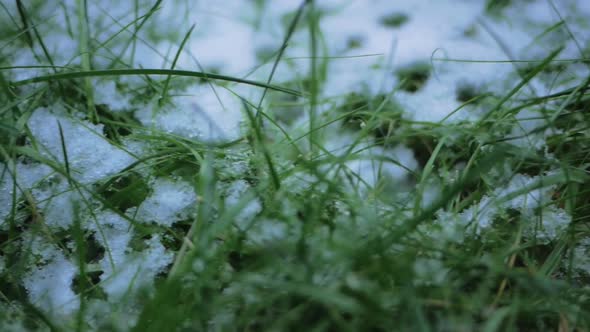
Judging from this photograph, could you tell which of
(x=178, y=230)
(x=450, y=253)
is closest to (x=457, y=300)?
(x=450, y=253)

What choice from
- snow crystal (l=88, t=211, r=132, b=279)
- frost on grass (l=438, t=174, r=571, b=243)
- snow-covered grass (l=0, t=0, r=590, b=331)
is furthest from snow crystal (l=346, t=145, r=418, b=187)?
snow crystal (l=88, t=211, r=132, b=279)

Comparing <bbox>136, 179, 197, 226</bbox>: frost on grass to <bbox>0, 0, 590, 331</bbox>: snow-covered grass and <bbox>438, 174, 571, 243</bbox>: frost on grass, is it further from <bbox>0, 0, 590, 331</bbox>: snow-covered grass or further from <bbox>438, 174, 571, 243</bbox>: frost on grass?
<bbox>438, 174, 571, 243</bbox>: frost on grass

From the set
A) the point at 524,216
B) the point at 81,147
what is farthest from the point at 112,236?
the point at 524,216

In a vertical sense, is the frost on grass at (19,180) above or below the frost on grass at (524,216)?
above

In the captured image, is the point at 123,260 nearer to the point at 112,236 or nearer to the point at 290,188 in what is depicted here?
the point at 112,236

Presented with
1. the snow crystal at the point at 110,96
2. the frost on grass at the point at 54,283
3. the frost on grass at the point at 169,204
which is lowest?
the frost on grass at the point at 54,283

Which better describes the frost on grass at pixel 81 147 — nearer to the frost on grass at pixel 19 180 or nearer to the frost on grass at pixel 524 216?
the frost on grass at pixel 19 180

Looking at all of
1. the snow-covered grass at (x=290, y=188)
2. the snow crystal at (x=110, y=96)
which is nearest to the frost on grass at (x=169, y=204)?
the snow-covered grass at (x=290, y=188)
